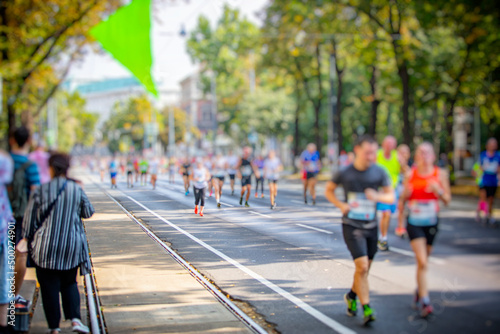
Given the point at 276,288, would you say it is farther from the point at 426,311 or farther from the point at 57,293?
the point at 426,311

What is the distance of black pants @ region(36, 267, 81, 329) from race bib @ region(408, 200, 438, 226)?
3.83 m

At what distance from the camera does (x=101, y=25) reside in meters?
7.36

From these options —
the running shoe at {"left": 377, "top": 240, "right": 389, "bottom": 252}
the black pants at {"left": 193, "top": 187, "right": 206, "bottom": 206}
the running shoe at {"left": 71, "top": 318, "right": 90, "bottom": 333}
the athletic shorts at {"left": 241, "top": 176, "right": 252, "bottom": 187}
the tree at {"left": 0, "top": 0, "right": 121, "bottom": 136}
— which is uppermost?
the tree at {"left": 0, "top": 0, "right": 121, "bottom": 136}

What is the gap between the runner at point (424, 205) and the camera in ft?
13.9

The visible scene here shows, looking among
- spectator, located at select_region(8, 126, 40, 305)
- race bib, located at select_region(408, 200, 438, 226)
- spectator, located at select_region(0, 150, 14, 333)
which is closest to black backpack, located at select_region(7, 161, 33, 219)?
spectator, located at select_region(8, 126, 40, 305)

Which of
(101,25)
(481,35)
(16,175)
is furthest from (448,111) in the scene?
(16,175)

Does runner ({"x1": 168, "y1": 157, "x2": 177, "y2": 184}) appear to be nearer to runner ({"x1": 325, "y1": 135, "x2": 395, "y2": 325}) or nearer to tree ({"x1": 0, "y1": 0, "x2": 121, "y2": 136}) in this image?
runner ({"x1": 325, "y1": 135, "x2": 395, "y2": 325})

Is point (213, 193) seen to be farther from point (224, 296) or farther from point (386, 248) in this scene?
point (386, 248)

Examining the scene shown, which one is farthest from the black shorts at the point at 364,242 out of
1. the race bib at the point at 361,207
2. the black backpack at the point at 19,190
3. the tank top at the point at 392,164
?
the black backpack at the point at 19,190

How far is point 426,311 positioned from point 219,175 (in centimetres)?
411

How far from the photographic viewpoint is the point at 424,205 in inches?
171

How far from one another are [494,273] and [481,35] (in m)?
1.70

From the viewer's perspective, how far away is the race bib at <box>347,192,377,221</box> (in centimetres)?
514

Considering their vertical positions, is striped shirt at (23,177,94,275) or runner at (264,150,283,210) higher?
runner at (264,150,283,210)
